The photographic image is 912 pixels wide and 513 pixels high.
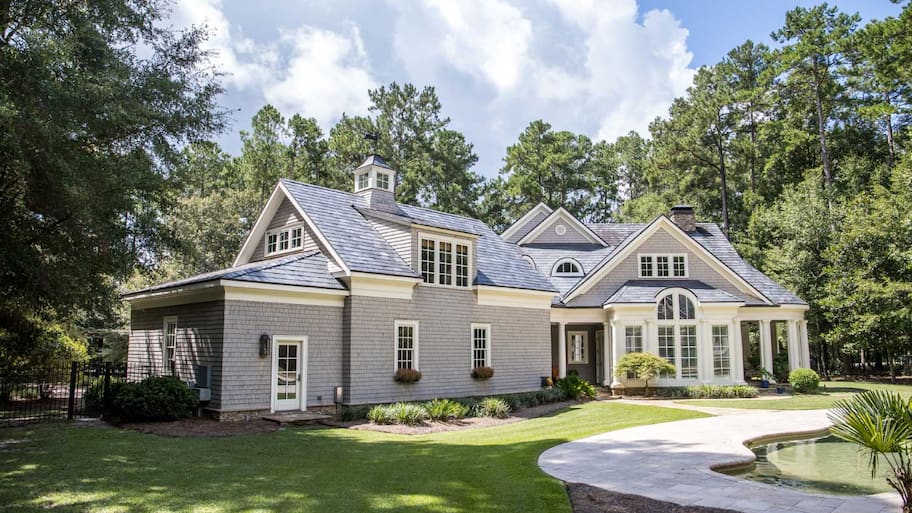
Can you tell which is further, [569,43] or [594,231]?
[594,231]

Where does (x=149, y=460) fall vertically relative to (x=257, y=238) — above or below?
below

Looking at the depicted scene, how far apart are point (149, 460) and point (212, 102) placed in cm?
831

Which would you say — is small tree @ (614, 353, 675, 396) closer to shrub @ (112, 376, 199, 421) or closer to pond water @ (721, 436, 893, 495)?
pond water @ (721, 436, 893, 495)

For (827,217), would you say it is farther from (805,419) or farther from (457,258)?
(457,258)

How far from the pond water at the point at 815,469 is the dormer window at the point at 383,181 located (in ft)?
44.6

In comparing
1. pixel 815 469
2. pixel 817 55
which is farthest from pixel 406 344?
pixel 817 55

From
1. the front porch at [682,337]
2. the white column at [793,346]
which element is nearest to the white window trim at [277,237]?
the front porch at [682,337]

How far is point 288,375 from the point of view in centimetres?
1502

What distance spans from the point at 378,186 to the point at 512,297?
6028 millimetres

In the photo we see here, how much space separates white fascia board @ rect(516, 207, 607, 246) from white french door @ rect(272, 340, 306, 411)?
52.0 ft

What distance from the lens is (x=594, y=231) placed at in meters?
29.6

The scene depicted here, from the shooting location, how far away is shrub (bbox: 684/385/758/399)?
21297 mm

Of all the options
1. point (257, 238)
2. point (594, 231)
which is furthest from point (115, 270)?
point (594, 231)

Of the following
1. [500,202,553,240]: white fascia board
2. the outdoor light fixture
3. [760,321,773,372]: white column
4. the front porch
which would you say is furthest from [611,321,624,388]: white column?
the outdoor light fixture
